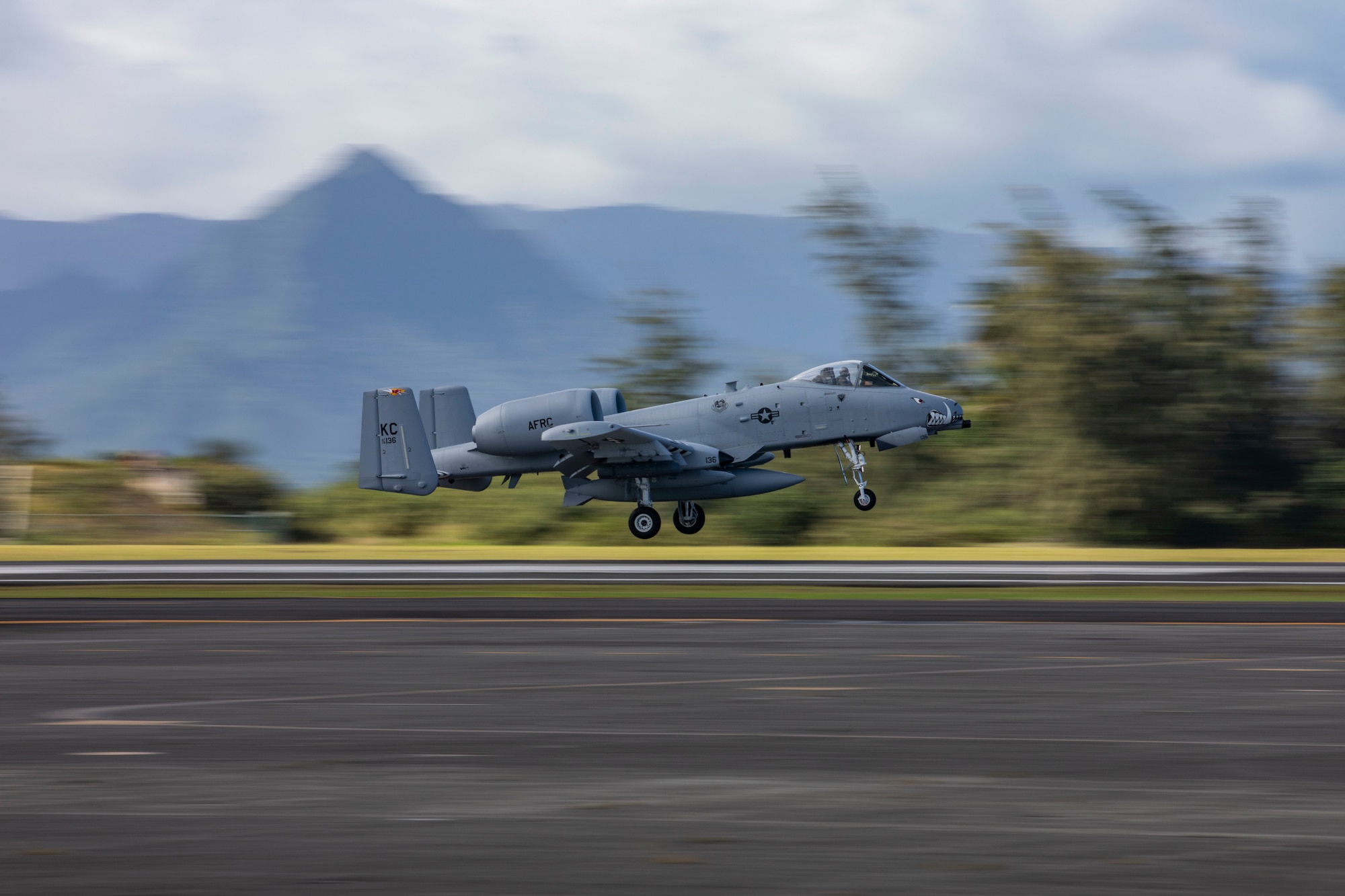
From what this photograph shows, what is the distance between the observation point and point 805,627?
48.0ft

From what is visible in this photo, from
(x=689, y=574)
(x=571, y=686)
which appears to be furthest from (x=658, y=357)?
(x=571, y=686)

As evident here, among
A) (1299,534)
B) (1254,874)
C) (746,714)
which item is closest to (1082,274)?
(1299,534)

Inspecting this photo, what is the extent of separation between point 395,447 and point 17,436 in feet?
152

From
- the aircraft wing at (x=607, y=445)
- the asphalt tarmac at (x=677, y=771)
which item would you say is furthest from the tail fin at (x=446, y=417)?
the asphalt tarmac at (x=677, y=771)

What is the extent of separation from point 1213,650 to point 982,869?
7633mm

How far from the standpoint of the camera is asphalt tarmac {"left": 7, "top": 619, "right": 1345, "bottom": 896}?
5570 millimetres

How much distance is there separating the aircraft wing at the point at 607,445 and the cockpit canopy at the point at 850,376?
337 cm

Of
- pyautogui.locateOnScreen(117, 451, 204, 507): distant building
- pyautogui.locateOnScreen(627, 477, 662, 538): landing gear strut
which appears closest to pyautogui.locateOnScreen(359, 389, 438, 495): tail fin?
pyautogui.locateOnScreen(627, 477, 662, 538): landing gear strut

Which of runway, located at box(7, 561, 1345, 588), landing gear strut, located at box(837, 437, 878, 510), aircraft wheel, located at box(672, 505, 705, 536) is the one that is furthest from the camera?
aircraft wheel, located at box(672, 505, 705, 536)

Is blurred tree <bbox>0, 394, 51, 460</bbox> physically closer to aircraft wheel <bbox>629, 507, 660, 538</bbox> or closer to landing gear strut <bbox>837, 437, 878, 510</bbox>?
aircraft wheel <bbox>629, 507, 660, 538</bbox>

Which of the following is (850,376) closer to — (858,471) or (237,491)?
(858,471)

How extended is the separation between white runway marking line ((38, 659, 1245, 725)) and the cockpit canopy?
72.5ft

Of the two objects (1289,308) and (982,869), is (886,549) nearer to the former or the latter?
(1289,308)

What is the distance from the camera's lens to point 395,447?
34.4 meters
